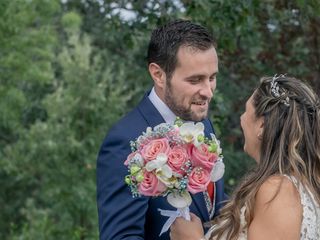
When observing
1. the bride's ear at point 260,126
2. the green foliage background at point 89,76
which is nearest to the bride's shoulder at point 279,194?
the bride's ear at point 260,126

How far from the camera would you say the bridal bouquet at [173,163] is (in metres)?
3.92

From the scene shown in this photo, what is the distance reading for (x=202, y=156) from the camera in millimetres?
3980

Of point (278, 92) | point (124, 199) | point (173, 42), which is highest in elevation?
point (173, 42)

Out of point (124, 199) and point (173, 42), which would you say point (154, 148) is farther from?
point (173, 42)

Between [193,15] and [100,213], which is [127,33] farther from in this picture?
[100,213]

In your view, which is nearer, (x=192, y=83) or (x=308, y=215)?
(x=308, y=215)

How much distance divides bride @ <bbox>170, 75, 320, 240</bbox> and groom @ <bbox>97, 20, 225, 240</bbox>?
220mm

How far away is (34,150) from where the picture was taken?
16.3 metres

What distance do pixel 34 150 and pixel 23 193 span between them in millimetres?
4477

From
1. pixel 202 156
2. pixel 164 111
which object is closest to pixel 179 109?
pixel 164 111

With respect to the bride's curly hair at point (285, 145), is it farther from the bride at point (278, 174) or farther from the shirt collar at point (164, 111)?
the shirt collar at point (164, 111)

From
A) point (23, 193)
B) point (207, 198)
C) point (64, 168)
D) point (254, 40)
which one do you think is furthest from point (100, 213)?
point (23, 193)

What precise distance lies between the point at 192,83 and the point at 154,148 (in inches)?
21.6

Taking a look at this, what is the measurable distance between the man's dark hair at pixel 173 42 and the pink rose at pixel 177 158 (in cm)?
56
